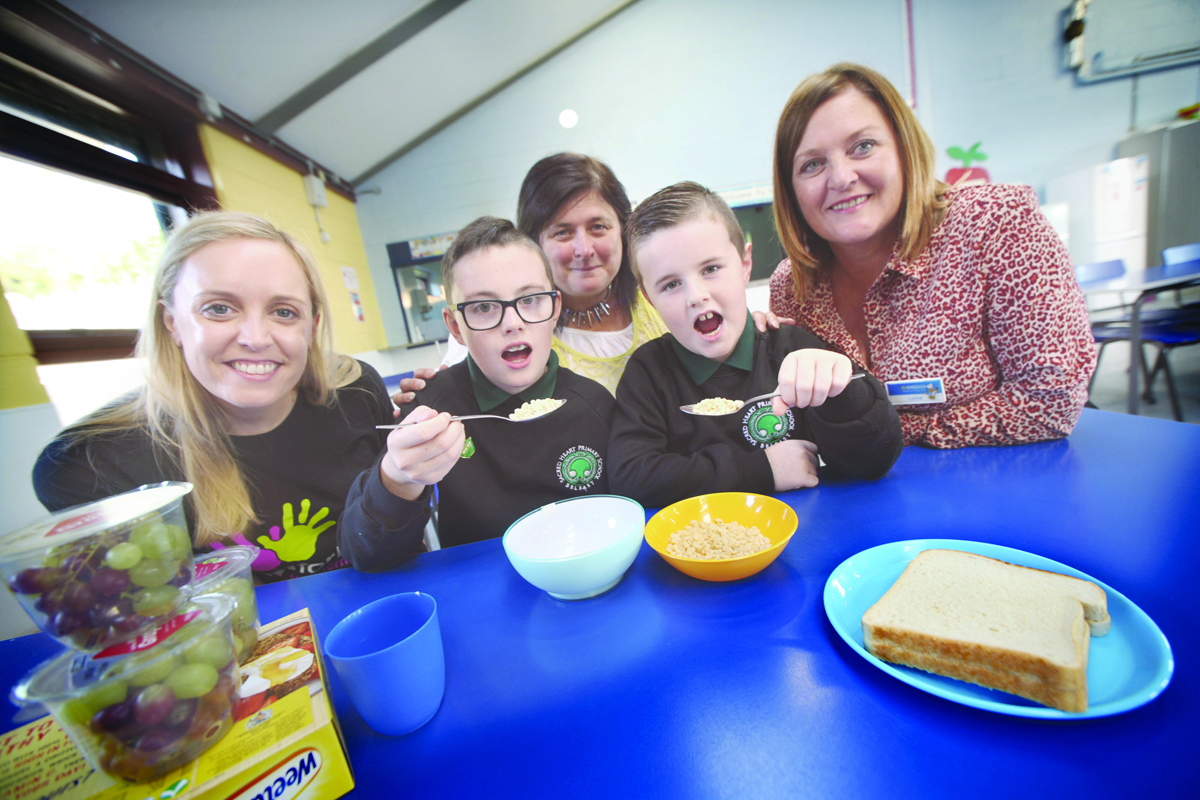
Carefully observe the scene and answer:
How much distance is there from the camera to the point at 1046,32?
3.29 m

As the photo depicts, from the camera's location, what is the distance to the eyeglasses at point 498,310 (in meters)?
1.04

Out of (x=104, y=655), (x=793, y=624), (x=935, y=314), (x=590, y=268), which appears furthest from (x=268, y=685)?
(x=935, y=314)

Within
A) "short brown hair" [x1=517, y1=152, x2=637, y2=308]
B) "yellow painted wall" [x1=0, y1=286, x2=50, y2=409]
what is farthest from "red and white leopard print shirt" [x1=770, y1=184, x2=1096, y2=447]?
"yellow painted wall" [x1=0, y1=286, x2=50, y2=409]

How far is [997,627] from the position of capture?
512 mm

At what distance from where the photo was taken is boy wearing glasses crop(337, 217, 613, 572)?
1.04 meters

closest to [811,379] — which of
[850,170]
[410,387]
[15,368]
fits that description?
[850,170]

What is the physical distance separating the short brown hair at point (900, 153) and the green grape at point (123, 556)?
1.42m

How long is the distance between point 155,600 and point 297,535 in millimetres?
667

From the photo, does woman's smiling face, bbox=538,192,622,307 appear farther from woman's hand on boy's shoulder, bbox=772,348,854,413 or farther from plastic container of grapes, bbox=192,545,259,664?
plastic container of grapes, bbox=192,545,259,664

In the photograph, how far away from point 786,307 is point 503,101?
111 cm

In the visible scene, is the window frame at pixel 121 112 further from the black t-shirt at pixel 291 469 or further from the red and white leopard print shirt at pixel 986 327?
the red and white leopard print shirt at pixel 986 327

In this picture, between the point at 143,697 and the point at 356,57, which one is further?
the point at 356,57

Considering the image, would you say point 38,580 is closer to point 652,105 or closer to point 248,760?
point 248,760

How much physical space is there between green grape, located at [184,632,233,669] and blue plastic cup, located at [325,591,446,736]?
0.10 m
